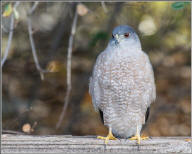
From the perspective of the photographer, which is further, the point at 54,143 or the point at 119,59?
the point at 119,59

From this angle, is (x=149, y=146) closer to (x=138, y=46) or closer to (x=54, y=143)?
(x=54, y=143)

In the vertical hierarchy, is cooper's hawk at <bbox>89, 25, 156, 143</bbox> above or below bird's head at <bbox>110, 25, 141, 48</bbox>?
below

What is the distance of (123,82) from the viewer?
303 cm

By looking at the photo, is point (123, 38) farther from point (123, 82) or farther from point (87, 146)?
point (87, 146)

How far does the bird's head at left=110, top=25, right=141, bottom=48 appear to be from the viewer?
122 inches

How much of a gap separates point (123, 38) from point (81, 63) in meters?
2.93

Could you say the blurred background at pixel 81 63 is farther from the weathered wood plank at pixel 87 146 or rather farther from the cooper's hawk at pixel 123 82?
the weathered wood plank at pixel 87 146

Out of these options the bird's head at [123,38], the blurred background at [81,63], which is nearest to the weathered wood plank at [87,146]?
the bird's head at [123,38]

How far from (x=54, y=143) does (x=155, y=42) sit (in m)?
3.38

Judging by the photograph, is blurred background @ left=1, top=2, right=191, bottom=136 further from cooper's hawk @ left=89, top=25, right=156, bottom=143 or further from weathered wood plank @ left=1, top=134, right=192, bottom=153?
weathered wood plank @ left=1, top=134, right=192, bottom=153

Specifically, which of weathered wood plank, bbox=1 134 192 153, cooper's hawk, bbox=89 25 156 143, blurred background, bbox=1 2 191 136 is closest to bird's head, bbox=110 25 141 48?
cooper's hawk, bbox=89 25 156 143

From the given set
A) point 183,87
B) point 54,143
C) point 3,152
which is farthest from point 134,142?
point 183,87

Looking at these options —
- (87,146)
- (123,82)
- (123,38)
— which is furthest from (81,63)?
(87,146)

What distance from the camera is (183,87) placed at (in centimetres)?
611
